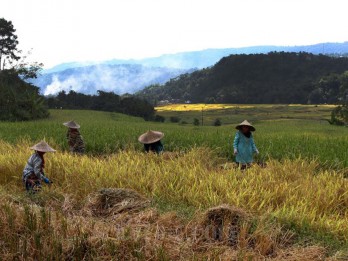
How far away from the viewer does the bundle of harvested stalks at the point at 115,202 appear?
5836 millimetres

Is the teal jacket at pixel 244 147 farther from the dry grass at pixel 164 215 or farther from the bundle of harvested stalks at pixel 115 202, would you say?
the bundle of harvested stalks at pixel 115 202

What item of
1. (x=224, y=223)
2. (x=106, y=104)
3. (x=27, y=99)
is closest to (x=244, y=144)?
(x=224, y=223)

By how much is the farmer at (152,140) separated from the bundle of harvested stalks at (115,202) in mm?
4085

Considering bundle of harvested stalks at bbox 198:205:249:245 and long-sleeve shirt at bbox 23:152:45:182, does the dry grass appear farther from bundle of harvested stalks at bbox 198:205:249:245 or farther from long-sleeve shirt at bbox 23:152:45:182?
long-sleeve shirt at bbox 23:152:45:182

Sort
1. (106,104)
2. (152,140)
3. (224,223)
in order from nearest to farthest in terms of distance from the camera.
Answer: (224,223)
(152,140)
(106,104)

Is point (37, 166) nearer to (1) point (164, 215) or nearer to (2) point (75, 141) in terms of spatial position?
(1) point (164, 215)

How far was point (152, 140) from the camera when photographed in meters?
10.4

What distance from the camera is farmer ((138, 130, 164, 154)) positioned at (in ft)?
34.1

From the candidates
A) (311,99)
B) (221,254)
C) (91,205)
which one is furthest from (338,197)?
(311,99)

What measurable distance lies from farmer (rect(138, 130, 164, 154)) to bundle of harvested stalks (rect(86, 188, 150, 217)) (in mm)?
4085

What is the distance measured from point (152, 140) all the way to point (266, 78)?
130 m

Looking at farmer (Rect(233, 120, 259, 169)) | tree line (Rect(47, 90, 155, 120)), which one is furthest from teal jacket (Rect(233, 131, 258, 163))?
tree line (Rect(47, 90, 155, 120))

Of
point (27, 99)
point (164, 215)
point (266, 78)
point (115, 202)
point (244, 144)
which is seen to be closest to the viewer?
point (164, 215)

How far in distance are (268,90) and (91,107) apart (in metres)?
73.0
